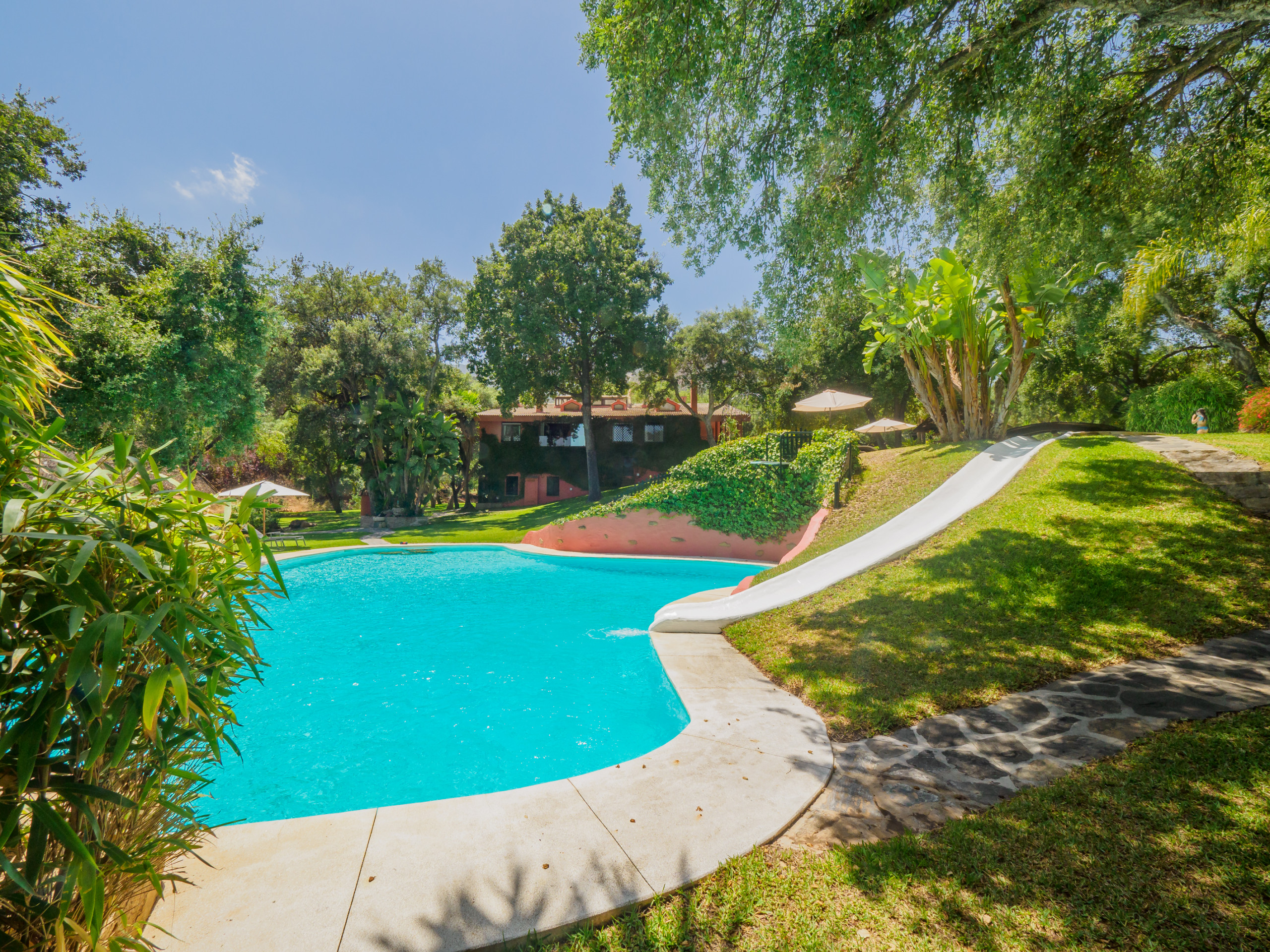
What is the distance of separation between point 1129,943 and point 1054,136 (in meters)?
10.1

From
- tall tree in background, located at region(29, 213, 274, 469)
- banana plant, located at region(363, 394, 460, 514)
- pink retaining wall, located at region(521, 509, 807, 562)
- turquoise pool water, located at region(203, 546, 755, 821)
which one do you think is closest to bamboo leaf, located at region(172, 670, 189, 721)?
turquoise pool water, located at region(203, 546, 755, 821)

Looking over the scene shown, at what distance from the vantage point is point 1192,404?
18.0 m

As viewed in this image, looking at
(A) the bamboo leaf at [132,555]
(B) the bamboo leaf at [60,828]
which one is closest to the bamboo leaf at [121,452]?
(A) the bamboo leaf at [132,555]

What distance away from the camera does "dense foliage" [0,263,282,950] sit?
161 centimetres

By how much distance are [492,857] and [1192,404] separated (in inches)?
1028

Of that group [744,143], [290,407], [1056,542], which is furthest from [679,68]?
[290,407]

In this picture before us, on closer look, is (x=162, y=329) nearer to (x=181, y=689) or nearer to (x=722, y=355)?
(x=181, y=689)

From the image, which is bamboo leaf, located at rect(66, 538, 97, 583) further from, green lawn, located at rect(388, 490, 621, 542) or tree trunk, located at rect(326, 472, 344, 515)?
tree trunk, located at rect(326, 472, 344, 515)

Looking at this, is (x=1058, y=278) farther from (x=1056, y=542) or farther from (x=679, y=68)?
(x=679, y=68)

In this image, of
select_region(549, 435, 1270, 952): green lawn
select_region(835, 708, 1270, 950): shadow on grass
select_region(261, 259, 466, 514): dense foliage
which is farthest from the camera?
select_region(261, 259, 466, 514): dense foliage

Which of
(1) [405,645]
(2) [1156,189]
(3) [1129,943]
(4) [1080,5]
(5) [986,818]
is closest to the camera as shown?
(3) [1129,943]

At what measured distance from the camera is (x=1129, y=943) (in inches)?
90.8

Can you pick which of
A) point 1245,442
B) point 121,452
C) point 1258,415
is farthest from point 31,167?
point 1258,415

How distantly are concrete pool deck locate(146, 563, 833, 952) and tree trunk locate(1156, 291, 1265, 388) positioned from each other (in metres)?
25.7
